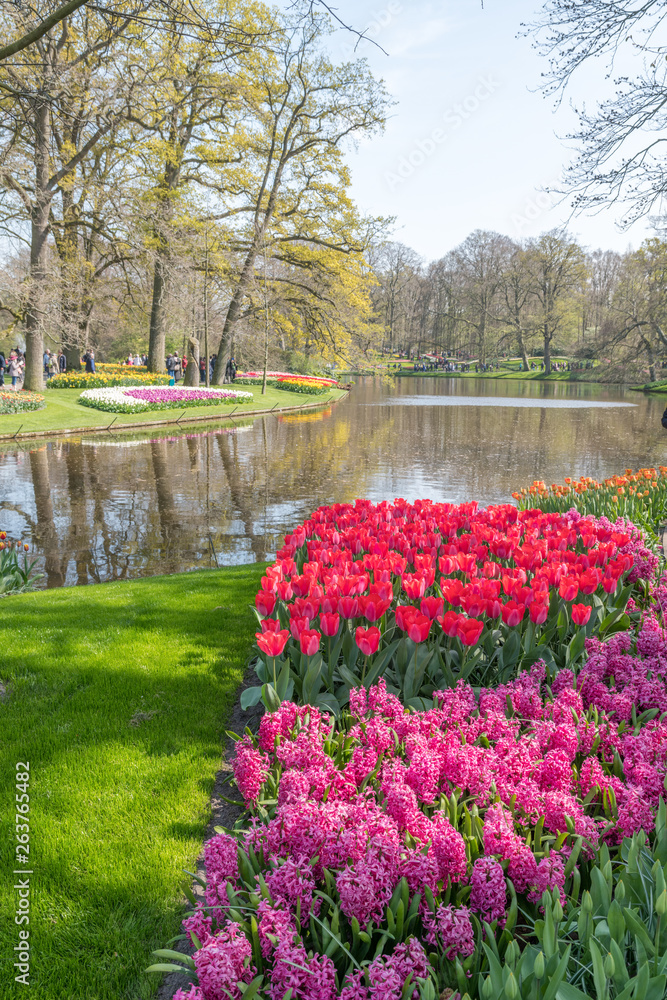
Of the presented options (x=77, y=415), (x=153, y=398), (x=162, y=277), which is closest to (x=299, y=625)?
(x=77, y=415)

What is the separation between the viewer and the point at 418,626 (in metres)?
2.54

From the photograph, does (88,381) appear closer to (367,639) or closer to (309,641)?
(309,641)

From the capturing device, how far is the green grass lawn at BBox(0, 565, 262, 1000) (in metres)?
2.01

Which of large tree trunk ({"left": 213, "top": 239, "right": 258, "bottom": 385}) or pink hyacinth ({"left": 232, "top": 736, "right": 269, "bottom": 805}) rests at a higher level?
large tree trunk ({"left": 213, "top": 239, "right": 258, "bottom": 385})

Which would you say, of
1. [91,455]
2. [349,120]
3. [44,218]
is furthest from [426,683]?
[349,120]

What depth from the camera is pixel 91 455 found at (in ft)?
47.9

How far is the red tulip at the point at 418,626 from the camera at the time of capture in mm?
2546

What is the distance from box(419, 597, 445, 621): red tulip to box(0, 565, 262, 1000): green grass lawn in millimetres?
1236

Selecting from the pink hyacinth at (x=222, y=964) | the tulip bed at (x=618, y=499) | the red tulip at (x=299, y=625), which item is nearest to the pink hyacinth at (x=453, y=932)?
the pink hyacinth at (x=222, y=964)

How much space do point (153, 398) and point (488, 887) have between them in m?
23.2

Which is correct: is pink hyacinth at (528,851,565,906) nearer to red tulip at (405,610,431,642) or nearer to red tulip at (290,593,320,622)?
red tulip at (405,610,431,642)

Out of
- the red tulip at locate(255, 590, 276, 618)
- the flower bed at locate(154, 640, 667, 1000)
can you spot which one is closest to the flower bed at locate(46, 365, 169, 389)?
the red tulip at locate(255, 590, 276, 618)

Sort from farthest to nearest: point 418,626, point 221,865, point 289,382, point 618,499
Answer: point 289,382, point 618,499, point 418,626, point 221,865

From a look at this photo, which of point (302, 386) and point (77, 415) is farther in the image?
point (302, 386)
